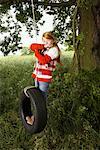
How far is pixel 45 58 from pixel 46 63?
10cm

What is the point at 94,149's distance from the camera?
8.34 m

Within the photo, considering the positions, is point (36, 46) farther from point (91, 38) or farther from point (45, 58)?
point (91, 38)

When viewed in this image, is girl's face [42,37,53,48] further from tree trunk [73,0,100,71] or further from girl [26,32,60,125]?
tree trunk [73,0,100,71]

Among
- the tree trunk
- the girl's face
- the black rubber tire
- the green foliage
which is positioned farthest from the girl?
the tree trunk

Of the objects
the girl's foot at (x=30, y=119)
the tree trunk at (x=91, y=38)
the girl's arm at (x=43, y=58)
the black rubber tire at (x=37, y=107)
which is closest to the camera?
the black rubber tire at (x=37, y=107)

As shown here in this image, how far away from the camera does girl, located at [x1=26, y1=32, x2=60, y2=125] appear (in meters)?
6.27

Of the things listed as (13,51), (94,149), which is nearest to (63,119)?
(94,149)

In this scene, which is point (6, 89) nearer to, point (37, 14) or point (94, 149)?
point (37, 14)

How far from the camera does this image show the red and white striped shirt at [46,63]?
6273 millimetres

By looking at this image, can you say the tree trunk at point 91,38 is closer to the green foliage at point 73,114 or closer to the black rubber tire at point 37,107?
the green foliage at point 73,114

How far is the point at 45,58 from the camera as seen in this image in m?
6.25

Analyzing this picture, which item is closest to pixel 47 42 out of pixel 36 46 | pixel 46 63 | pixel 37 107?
pixel 36 46

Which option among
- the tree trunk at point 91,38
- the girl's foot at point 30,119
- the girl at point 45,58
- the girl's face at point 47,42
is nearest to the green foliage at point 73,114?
the tree trunk at point 91,38

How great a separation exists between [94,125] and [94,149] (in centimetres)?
50
